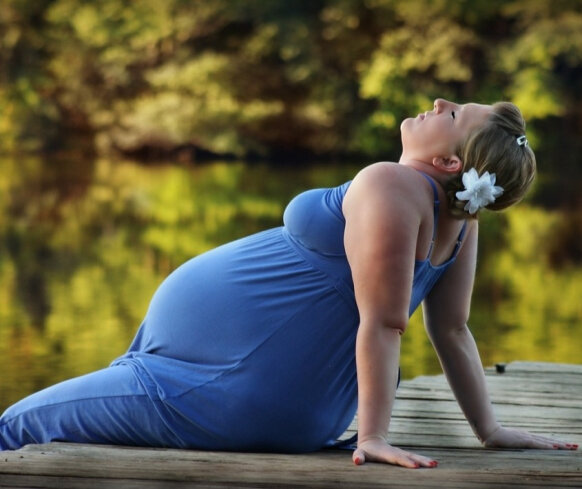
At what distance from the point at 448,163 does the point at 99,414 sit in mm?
696

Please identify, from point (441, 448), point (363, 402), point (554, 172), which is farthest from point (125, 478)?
point (554, 172)

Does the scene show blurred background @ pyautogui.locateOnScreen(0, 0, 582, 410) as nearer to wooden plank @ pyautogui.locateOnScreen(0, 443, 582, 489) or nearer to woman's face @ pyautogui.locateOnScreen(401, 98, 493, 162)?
woman's face @ pyautogui.locateOnScreen(401, 98, 493, 162)

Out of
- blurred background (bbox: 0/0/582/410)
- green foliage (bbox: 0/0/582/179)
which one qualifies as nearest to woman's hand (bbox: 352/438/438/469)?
blurred background (bbox: 0/0/582/410)

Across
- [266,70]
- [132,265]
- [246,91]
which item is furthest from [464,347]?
[266,70]

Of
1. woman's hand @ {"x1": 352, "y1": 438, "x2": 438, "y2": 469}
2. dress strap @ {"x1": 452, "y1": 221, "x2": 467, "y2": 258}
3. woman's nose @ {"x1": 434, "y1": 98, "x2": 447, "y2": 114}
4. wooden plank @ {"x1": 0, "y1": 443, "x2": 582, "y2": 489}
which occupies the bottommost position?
wooden plank @ {"x1": 0, "y1": 443, "x2": 582, "y2": 489}

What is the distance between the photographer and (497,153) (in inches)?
75.0

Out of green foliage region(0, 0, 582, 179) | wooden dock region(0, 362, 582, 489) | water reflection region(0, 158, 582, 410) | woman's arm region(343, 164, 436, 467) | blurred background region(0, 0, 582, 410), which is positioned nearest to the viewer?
wooden dock region(0, 362, 582, 489)

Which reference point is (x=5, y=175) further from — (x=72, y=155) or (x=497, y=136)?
(x=497, y=136)

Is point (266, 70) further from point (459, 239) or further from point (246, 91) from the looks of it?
point (459, 239)

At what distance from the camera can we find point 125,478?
174 cm

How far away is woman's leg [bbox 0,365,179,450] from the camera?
1.95 meters

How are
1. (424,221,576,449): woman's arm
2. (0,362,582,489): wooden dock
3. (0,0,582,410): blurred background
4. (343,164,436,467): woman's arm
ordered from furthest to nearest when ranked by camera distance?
(0,0,582,410): blurred background < (424,221,576,449): woman's arm < (343,164,436,467): woman's arm < (0,362,582,489): wooden dock

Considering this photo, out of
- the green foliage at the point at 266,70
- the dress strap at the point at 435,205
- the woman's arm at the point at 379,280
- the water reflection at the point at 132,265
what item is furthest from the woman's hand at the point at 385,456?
the green foliage at the point at 266,70

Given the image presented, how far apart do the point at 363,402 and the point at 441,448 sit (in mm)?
453
